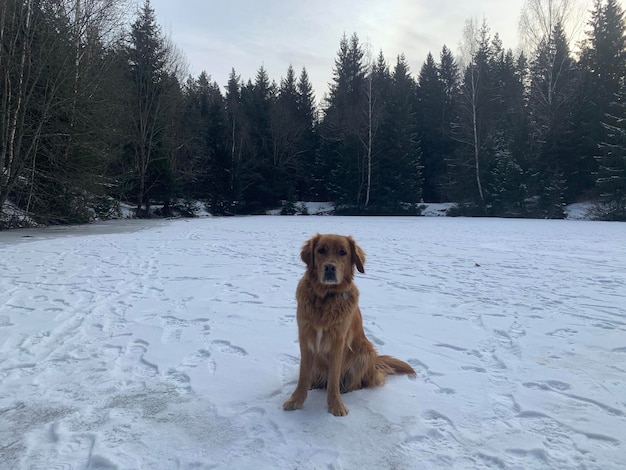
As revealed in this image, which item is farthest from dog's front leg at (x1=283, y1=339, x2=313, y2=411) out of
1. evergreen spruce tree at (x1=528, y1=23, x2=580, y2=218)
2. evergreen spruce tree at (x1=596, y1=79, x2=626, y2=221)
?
evergreen spruce tree at (x1=528, y1=23, x2=580, y2=218)

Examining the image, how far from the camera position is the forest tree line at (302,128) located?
1612cm

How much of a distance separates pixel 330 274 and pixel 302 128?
40.5m

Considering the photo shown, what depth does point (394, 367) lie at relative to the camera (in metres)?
3.51

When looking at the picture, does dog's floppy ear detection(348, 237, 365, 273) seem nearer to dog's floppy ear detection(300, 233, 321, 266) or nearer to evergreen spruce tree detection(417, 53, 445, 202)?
dog's floppy ear detection(300, 233, 321, 266)

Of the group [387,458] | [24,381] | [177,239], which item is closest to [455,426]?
[387,458]

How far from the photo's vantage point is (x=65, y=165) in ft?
55.6

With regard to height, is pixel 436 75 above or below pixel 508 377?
above

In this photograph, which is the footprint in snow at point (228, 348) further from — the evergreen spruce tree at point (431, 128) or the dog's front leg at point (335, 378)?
the evergreen spruce tree at point (431, 128)

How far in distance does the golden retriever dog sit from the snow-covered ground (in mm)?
126

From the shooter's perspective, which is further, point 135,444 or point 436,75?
point 436,75

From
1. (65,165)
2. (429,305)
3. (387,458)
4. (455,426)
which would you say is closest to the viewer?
(387,458)

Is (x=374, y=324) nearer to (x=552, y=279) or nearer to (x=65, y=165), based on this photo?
(x=552, y=279)

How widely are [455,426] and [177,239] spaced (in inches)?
503

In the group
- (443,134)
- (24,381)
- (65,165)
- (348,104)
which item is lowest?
(24,381)
